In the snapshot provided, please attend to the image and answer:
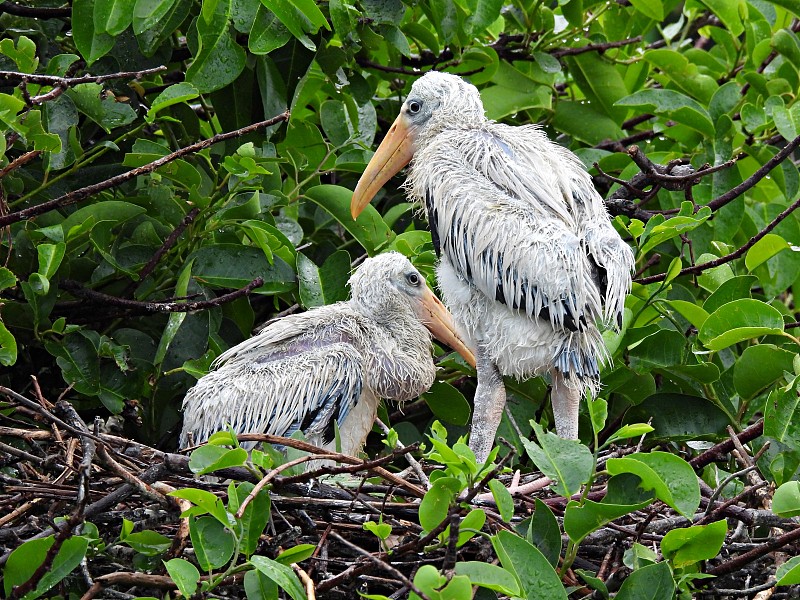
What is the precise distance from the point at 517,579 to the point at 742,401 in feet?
5.89

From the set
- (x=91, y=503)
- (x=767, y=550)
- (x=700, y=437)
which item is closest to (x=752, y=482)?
(x=700, y=437)

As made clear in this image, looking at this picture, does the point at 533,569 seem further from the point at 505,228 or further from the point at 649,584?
the point at 505,228

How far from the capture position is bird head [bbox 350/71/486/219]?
14.6 feet

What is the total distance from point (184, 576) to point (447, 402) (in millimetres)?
1999

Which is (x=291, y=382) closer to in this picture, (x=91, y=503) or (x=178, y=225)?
(x=178, y=225)

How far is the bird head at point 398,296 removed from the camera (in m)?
4.75

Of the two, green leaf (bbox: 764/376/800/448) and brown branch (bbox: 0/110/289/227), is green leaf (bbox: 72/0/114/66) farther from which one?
green leaf (bbox: 764/376/800/448)

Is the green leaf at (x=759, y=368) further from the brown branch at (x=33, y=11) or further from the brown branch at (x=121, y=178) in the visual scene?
the brown branch at (x=33, y=11)

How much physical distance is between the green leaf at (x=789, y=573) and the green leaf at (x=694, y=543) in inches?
6.7

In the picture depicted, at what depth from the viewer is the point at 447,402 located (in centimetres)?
486

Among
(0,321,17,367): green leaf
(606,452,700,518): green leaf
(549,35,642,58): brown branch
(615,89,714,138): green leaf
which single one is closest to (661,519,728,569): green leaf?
(606,452,700,518): green leaf

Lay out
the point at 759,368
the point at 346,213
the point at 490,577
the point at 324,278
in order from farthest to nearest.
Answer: the point at 324,278 < the point at 346,213 < the point at 759,368 < the point at 490,577

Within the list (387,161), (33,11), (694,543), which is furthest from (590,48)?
(694,543)

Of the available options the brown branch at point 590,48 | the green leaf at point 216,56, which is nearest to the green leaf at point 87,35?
the green leaf at point 216,56
